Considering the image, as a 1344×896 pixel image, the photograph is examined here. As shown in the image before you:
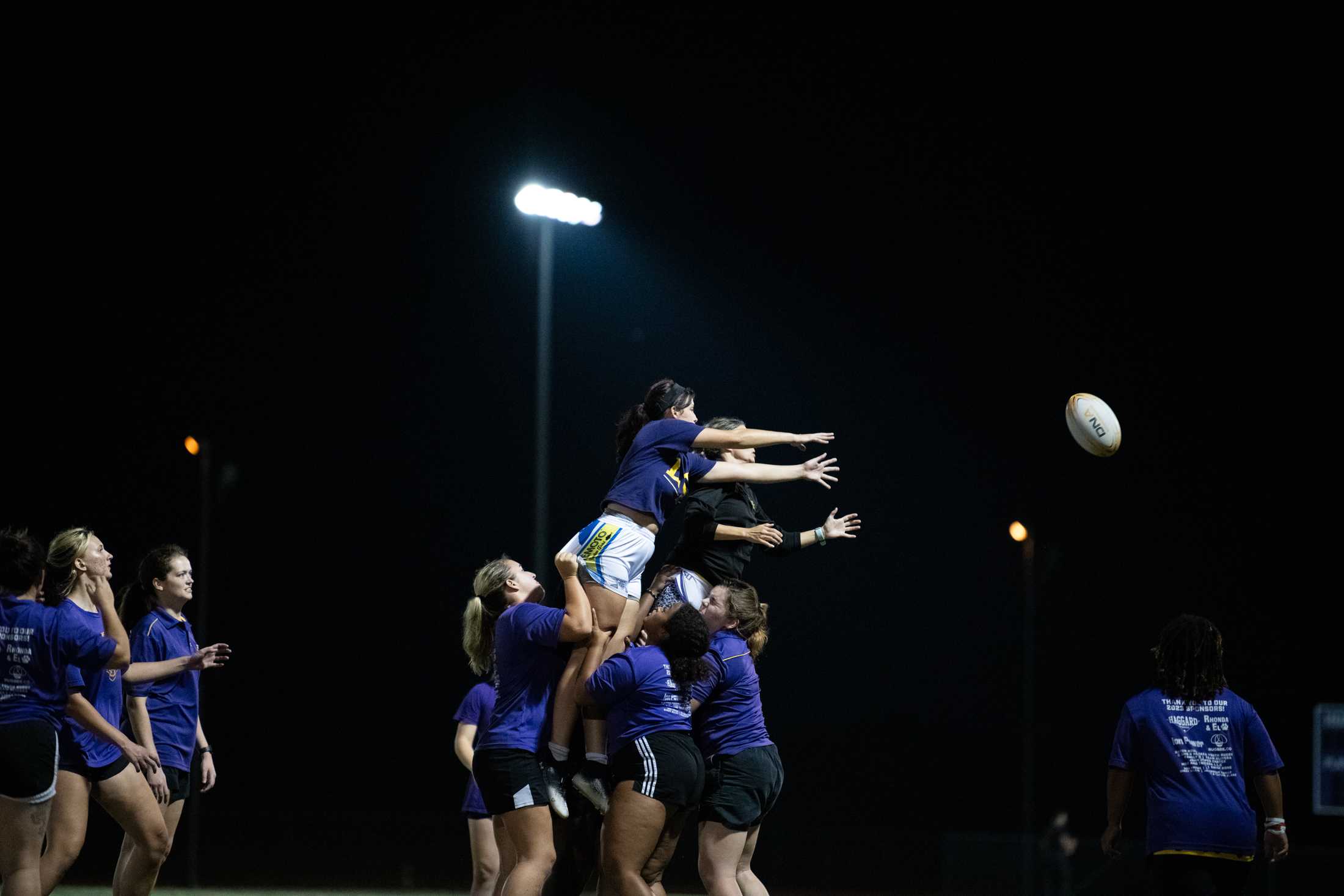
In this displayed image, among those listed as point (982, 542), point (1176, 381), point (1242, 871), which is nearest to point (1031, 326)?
point (1176, 381)

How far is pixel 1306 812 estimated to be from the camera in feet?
57.7

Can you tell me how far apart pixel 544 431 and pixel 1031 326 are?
13581mm

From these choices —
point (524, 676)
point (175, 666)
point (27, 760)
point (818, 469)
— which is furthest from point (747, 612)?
point (27, 760)

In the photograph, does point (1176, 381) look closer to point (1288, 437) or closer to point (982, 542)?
point (1288, 437)

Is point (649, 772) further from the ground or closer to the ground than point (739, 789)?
further from the ground

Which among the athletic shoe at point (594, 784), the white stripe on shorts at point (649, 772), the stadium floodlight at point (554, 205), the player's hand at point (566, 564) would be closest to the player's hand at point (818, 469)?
the player's hand at point (566, 564)

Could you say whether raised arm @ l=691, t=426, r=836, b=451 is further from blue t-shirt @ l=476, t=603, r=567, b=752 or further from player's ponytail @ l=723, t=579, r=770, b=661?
blue t-shirt @ l=476, t=603, r=567, b=752

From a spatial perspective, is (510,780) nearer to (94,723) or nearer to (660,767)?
(660,767)

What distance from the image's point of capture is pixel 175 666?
24.0 ft

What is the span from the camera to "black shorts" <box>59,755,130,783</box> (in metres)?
7.26

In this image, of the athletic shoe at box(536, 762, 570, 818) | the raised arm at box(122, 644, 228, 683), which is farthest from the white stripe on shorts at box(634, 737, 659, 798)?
the raised arm at box(122, 644, 228, 683)

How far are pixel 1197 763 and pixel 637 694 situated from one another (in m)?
2.56

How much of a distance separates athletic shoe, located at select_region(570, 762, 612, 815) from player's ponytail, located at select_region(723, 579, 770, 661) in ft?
3.52

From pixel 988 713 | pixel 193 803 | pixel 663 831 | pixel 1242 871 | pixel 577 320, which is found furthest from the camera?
pixel 577 320
